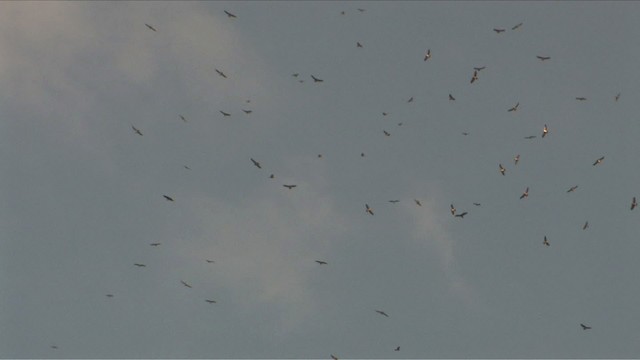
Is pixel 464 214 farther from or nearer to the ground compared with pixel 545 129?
nearer to the ground

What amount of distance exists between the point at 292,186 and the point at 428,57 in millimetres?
24022

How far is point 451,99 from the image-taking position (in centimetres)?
12738

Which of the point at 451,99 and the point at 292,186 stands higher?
the point at 451,99

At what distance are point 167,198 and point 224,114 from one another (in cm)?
1332

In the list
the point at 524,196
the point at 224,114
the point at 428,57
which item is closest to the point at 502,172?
the point at 524,196

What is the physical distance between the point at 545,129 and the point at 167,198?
4811cm

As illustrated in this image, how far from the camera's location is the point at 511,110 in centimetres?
12631

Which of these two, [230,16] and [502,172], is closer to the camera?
[230,16]

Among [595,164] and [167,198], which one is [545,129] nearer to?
[595,164]

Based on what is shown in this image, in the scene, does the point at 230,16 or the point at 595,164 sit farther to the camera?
the point at 595,164

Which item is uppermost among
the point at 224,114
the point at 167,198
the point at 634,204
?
the point at 634,204

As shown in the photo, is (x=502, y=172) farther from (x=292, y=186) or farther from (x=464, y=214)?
(x=292, y=186)

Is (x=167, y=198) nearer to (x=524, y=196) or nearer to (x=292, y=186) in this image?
(x=292, y=186)

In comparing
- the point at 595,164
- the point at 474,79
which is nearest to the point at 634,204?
the point at 595,164
